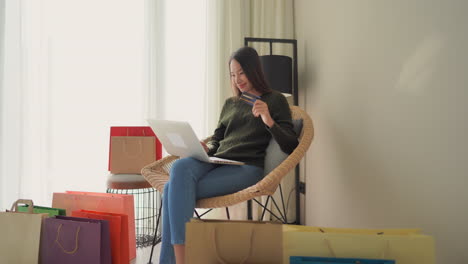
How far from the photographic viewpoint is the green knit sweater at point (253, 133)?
1.31 metres

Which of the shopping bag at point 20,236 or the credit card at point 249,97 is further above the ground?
the credit card at point 249,97

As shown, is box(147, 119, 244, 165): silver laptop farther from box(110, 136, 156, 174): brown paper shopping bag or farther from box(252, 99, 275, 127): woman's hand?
box(110, 136, 156, 174): brown paper shopping bag

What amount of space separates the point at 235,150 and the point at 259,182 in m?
0.28

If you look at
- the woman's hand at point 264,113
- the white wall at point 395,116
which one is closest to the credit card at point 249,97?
the woman's hand at point 264,113

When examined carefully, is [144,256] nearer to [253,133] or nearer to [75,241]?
[75,241]

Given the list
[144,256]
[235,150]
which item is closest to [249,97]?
[235,150]

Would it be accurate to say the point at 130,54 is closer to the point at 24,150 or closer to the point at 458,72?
the point at 24,150

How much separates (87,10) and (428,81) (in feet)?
7.76

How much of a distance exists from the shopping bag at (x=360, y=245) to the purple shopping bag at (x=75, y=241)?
2.71 feet

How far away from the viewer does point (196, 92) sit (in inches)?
92.4

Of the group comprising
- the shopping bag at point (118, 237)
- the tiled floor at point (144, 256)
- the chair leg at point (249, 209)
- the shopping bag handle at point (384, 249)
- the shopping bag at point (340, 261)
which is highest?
the shopping bag handle at point (384, 249)

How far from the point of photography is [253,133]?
141 centimetres

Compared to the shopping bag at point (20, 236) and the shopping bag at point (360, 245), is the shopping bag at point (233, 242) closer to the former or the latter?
the shopping bag at point (360, 245)

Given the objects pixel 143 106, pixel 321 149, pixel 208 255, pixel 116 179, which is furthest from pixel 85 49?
pixel 208 255
